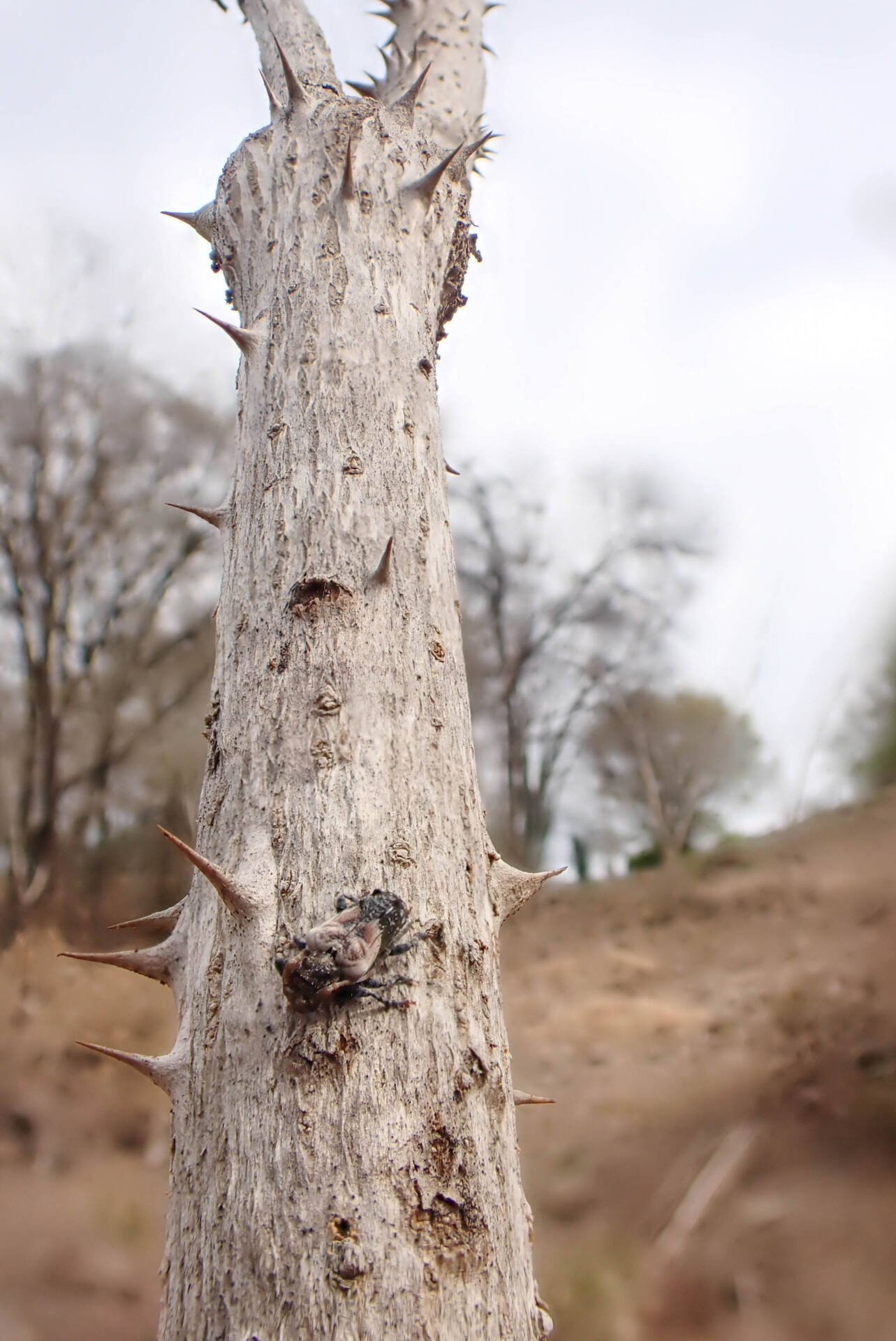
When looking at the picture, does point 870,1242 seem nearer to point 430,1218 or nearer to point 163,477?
point 430,1218

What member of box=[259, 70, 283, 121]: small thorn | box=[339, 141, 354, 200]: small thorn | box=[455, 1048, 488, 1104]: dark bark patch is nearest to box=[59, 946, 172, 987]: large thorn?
box=[455, 1048, 488, 1104]: dark bark patch

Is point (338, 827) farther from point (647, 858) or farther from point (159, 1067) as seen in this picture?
point (647, 858)

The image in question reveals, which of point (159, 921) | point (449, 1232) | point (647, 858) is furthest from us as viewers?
point (647, 858)

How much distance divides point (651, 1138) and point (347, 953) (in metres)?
3.85

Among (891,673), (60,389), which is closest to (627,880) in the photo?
(891,673)

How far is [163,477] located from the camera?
810cm

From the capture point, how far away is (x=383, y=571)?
1313 mm

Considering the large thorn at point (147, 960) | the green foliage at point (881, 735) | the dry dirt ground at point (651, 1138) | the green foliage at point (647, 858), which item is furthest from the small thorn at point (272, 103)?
the green foliage at point (647, 858)

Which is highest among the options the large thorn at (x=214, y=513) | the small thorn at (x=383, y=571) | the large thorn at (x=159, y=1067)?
the large thorn at (x=214, y=513)

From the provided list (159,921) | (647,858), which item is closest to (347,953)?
(159,921)

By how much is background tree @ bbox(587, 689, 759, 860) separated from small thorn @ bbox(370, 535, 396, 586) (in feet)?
34.7

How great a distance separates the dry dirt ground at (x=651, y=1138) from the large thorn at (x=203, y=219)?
3597 mm

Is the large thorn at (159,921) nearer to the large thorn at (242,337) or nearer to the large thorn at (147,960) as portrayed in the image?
the large thorn at (147,960)

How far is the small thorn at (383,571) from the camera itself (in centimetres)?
129
